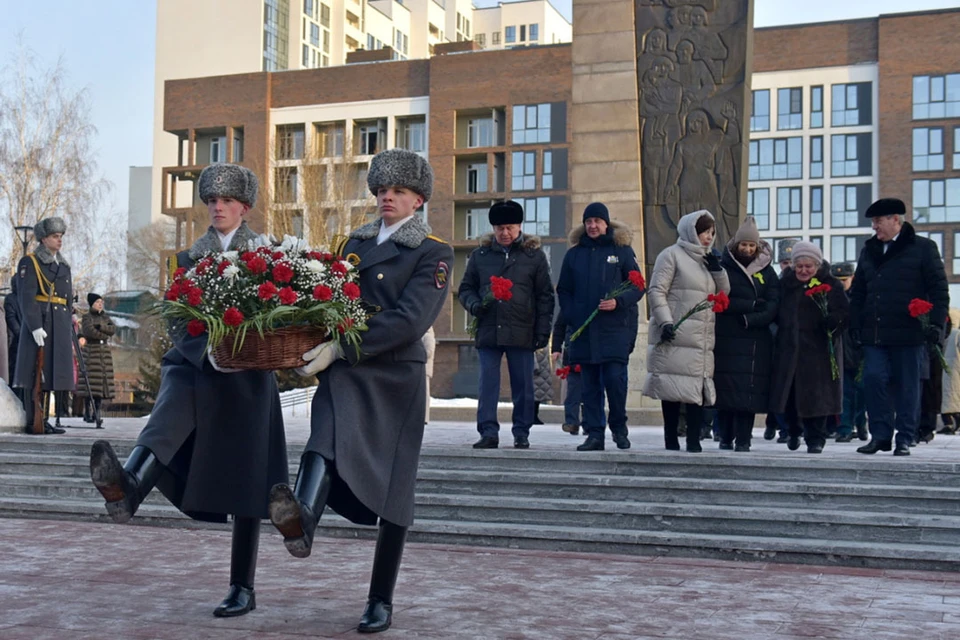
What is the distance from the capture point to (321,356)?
5008 mm

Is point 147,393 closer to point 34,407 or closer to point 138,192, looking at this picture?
point 34,407

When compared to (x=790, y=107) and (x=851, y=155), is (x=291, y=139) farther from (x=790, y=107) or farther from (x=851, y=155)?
(x=851, y=155)

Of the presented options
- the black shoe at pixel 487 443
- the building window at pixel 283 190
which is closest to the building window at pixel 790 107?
the building window at pixel 283 190

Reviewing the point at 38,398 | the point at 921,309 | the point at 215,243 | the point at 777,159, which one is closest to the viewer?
the point at 215,243

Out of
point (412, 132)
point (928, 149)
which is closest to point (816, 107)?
point (928, 149)

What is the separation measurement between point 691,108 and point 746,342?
5.21 meters

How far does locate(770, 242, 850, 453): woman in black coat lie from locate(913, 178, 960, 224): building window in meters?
52.3

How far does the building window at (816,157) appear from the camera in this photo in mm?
61875

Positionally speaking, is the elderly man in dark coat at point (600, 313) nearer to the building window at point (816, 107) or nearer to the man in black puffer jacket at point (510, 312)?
the man in black puffer jacket at point (510, 312)

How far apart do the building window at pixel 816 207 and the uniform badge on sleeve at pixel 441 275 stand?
59377 millimetres

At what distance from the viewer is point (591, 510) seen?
8.55 m

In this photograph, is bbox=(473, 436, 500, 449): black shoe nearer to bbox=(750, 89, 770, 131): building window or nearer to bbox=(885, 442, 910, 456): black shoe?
bbox=(885, 442, 910, 456): black shoe

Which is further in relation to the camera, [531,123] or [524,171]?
[524,171]

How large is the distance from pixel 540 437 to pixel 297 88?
5762 centimetres
